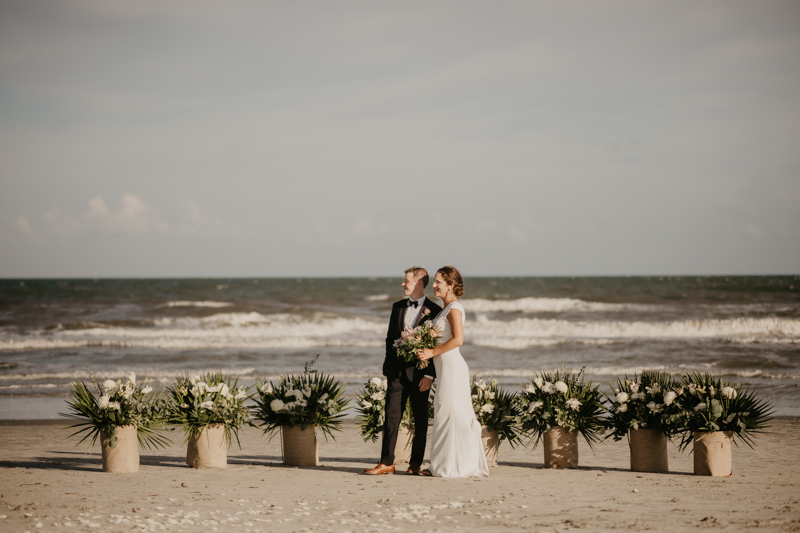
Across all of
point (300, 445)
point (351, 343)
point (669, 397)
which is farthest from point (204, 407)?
point (351, 343)

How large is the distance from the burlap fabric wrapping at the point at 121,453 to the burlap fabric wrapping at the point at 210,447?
0.64 meters

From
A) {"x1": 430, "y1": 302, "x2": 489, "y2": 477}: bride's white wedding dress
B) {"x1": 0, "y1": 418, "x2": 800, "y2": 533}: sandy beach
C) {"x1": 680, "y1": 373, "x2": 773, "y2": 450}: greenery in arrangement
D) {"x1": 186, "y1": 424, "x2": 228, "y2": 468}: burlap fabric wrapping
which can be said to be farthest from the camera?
{"x1": 186, "y1": 424, "x2": 228, "y2": 468}: burlap fabric wrapping

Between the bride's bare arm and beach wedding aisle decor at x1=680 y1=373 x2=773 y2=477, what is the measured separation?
8.38 feet

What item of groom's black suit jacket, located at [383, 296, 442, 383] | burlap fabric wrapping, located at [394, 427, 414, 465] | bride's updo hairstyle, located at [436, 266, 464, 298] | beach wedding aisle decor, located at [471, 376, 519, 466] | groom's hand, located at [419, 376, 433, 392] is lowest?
burlap fabric wrapping, located at [394, 427, 414, 465]

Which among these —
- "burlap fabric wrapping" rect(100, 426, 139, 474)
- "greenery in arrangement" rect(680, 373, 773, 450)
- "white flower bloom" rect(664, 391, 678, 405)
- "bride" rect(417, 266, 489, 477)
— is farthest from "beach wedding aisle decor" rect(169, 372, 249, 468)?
"greenery in arrangement" rect(680, 373, 773, 450)

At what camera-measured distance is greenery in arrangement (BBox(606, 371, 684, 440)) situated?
6.97 metres

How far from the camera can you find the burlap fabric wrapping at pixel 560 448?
7.45 m

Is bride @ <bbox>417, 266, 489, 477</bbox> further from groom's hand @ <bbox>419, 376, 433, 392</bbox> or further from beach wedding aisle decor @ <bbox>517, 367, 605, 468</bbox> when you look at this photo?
beach wedding aisle decor @ <bbox>517, 367, 605, 468</bbox>

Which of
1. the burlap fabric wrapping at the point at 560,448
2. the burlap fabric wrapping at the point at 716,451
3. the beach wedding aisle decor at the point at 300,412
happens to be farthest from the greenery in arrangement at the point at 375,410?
the burlap fabric wrapping at the point at 716,451

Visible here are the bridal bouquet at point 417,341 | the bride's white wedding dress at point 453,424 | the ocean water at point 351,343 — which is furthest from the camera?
the ocean water at point 351,343

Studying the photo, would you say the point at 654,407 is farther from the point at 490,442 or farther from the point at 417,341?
the point at 417,341

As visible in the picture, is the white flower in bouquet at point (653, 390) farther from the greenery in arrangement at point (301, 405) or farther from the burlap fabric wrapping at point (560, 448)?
the greenery in arrangement at point (301, 405)

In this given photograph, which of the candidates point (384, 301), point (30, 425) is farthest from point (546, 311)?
point (30, 425)

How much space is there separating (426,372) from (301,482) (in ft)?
5.71
